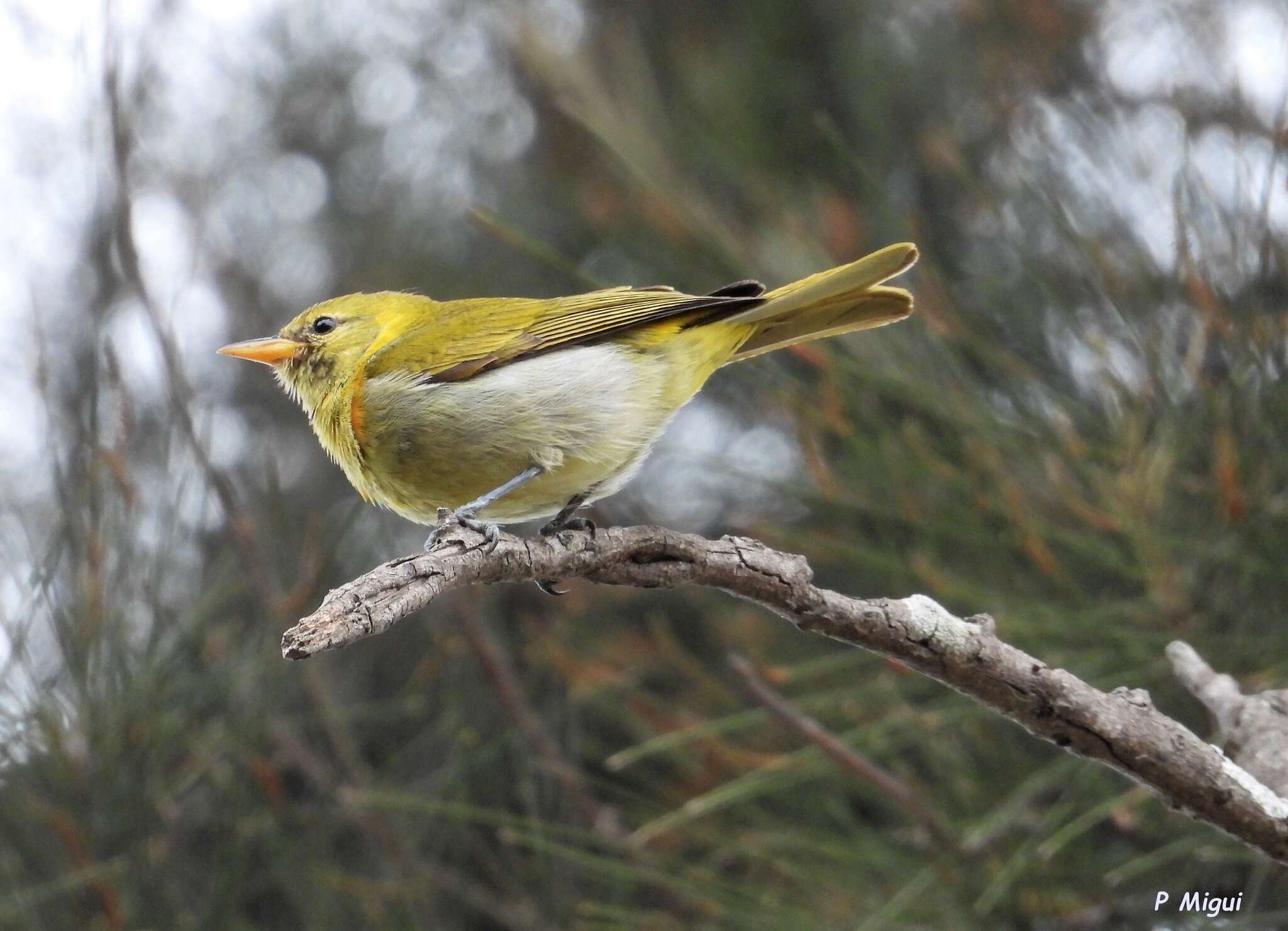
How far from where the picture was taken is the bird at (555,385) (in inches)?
110

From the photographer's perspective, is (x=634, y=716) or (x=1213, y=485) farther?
(x=634, y=716)

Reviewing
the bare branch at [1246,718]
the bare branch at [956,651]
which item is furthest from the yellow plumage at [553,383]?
the bare branch at [1246,718]

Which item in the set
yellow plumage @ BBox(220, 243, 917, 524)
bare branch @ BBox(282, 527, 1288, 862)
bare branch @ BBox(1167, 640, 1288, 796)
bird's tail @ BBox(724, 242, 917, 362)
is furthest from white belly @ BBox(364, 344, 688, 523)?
bare branch @ BBox(1167, 640, 1288, 796)

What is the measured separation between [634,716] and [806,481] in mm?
845

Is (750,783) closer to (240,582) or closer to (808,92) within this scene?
(240,582)

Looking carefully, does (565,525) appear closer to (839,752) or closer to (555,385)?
(555,385)

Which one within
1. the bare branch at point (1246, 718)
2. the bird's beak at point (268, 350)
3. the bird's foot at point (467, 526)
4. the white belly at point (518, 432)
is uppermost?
the bird's beak at point (268, 350)

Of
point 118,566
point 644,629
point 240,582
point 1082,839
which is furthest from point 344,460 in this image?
point 1082,839

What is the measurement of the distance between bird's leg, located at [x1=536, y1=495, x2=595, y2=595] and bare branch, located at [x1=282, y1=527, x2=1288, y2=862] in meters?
0.17

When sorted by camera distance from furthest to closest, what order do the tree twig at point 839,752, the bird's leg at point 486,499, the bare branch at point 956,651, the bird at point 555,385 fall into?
the bird at point 555,385 < the bird's leg at point 486,499 < the tree twig at point 839,752 < the bare branch at point 956,651

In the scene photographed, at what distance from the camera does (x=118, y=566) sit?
2930 millimetres

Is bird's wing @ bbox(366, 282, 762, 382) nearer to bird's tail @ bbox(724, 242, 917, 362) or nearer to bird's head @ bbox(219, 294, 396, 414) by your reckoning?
bird's tail @ bbox(724, 242, 917, 362)

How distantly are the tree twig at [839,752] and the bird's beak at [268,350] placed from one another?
1.57 meters

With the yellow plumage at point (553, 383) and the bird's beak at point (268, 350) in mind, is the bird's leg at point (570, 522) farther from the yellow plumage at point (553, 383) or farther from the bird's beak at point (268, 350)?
the bird's beak at point (268, 350)
